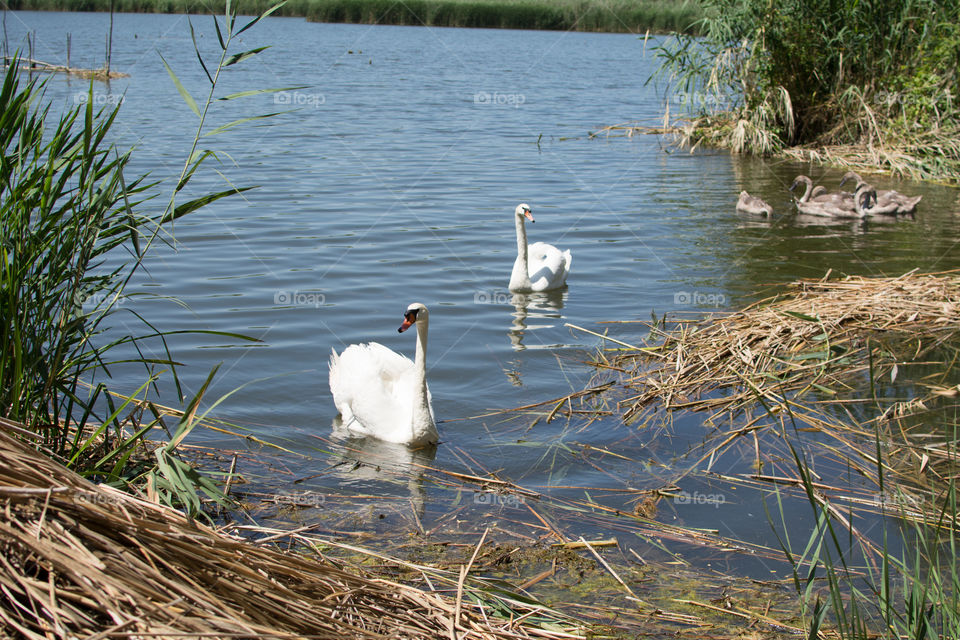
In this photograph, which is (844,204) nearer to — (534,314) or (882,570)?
(534,314)

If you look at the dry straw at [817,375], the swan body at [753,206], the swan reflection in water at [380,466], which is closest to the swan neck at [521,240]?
the dry straw at [817,375]

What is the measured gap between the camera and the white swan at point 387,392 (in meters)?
5.79

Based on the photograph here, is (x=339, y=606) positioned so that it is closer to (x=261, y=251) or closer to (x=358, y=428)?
(x=358, y=428)

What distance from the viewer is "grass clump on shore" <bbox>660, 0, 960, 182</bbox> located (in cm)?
1498

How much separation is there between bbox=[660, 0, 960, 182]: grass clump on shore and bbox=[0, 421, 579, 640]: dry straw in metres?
14.9

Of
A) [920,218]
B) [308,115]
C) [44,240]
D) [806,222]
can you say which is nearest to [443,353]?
[44,240]

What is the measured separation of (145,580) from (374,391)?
12.0 ft

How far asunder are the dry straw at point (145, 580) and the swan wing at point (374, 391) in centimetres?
297

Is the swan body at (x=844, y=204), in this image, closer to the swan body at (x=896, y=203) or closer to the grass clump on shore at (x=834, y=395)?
the swan body at (x=896, y=203)

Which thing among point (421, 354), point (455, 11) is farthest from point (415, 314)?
point (455, 11)

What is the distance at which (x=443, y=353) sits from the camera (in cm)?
772

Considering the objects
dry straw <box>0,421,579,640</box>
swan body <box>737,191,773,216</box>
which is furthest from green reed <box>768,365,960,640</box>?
swan body <box>737,191,773,216</box>

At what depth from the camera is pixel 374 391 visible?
19.8 feet

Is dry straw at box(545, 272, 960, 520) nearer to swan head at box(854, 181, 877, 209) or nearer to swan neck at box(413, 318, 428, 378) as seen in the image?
swan neck at box(413, 318, 428, 378)
